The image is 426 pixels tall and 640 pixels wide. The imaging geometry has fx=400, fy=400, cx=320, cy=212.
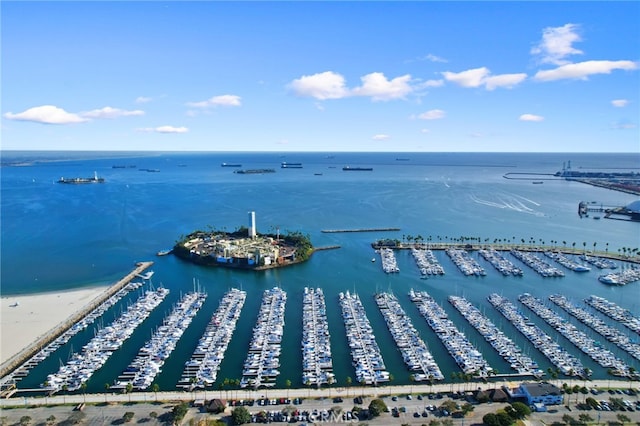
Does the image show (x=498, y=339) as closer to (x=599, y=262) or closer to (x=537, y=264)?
(x=537, y=264)

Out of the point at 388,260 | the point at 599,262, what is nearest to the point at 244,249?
the point at 388,260

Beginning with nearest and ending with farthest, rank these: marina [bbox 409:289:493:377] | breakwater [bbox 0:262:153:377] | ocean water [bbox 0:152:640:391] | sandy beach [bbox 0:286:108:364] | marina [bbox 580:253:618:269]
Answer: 1. marina [bbox 409:289:493:377]
2. breakwater [bbox 0:262:153:377]
3. sandy beach [bbox 0:286:108:364]
4. ocean water [bbox 0:152:640:391]
5. marina [bbox 580:253:618:269]

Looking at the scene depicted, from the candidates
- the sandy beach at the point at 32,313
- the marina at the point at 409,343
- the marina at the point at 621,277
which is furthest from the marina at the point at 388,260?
the sandy beach at the point at 32,313

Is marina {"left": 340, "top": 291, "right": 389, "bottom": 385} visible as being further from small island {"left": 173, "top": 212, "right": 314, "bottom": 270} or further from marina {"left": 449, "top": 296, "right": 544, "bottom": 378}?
small island {"left": 173, "top": 212, "right": 314, "bottom": 270}

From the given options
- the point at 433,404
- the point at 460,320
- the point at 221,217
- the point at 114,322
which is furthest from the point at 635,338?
the point at 221,217

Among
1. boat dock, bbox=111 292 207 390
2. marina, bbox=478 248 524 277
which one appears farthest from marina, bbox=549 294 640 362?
boat dock, bbox=111 292 207 390

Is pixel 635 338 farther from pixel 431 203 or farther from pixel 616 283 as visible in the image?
pixel 431 203

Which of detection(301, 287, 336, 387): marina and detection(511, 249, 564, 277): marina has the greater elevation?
detection(511, 249, 564, 277): marina
